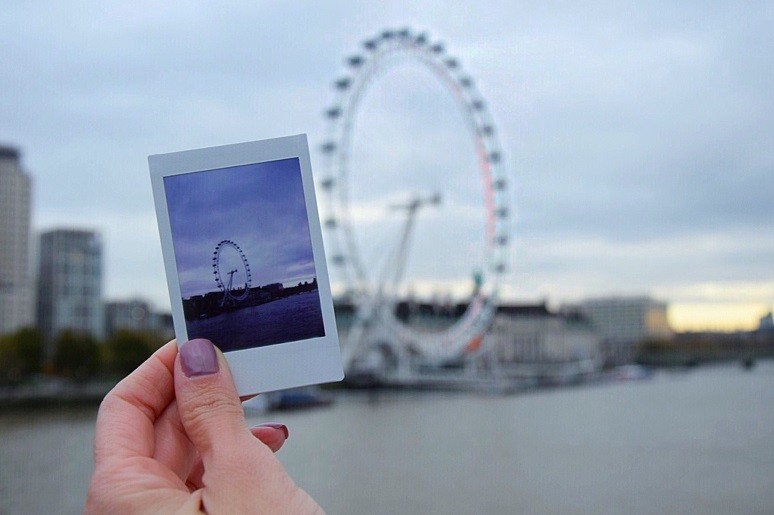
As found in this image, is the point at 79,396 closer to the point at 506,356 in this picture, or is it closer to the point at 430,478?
the point at 430,478

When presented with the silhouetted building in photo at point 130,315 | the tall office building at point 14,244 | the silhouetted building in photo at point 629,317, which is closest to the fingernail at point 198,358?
the tall office building at point 14,244

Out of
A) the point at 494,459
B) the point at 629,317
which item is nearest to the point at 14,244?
the point at 494,459

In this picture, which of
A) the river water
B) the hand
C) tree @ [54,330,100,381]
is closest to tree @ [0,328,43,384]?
tree @ [54,330,100,381]

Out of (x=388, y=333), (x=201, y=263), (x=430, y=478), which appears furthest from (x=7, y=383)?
(x=201, y=263)

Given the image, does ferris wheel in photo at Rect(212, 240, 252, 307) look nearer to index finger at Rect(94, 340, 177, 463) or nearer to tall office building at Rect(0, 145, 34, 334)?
index finger at Rect(94, 340, 177, 463)

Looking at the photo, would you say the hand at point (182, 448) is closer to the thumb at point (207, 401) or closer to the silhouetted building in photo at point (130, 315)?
the thumb at point (207, 401)
